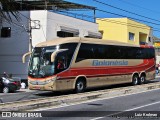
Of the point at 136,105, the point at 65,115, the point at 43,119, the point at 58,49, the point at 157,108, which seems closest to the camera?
the point at 43,119

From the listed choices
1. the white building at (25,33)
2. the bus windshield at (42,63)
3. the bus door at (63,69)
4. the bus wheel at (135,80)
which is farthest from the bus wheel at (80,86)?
the white building at (25,33)

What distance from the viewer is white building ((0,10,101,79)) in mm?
35062

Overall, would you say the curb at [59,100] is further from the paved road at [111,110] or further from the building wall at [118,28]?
the building wall at [118,28]

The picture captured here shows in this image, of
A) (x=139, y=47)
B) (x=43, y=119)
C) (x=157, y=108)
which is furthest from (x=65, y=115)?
(x=139, y=47)

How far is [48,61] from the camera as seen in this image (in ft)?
69.2

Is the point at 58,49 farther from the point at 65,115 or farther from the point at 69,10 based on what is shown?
the point at 69,10

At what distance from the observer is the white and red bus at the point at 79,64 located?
20969 mm

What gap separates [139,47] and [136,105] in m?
13.2

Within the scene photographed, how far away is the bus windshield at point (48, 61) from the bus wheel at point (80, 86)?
4.84ft

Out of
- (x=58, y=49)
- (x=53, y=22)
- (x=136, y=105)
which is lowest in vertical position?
(x=136, y=105)

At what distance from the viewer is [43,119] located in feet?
38.8

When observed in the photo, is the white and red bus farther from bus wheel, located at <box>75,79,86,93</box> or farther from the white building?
the white building

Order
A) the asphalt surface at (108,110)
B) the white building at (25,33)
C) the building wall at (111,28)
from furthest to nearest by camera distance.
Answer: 1. the building wall at (111,28)
2. the white building at (25,33)
3. the asphalt surface at (108,110)

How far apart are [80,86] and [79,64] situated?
1275mm
